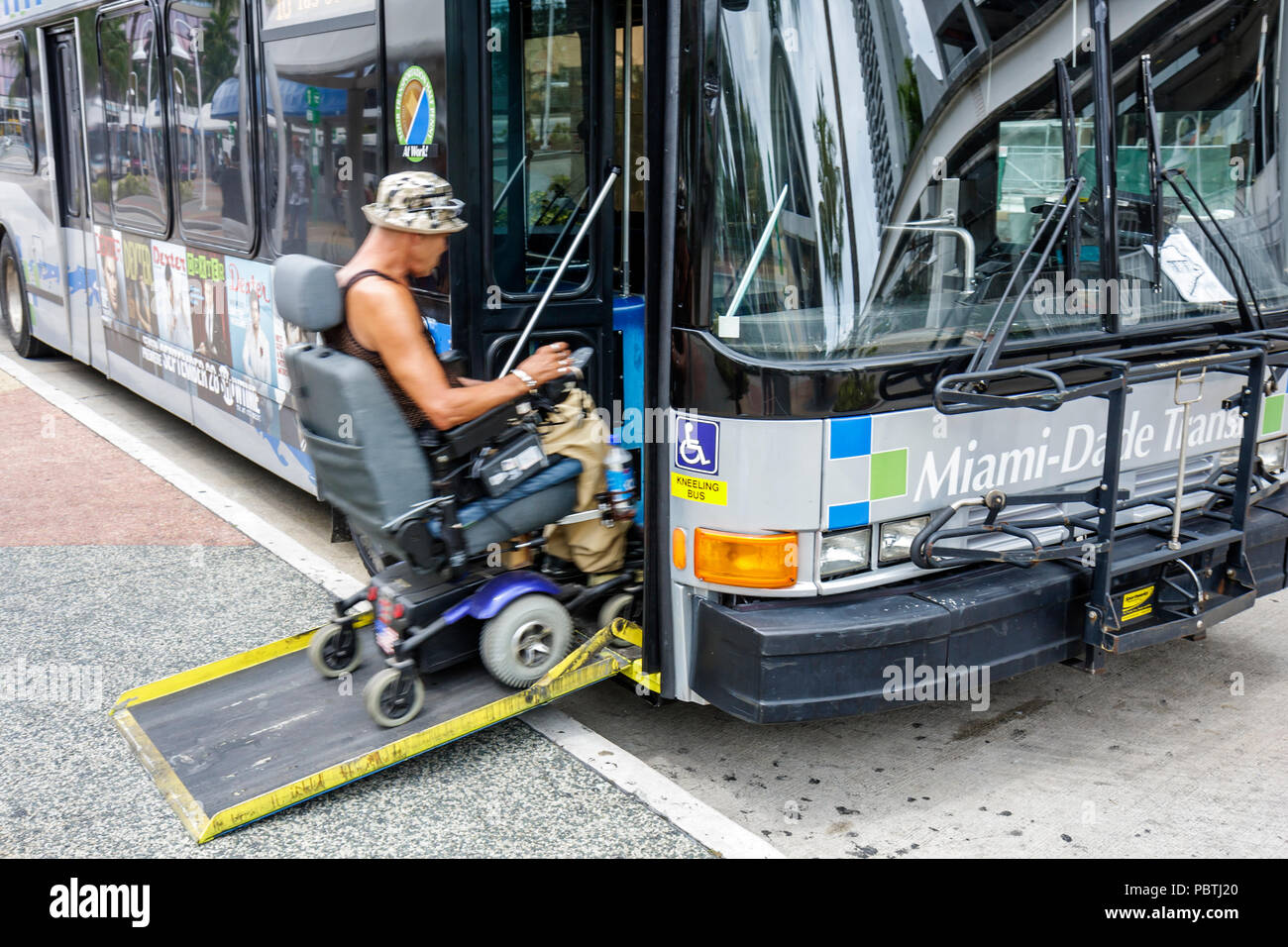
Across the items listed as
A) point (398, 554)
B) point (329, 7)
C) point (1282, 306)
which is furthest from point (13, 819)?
point (1282, 306)

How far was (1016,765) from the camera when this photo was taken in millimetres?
4039

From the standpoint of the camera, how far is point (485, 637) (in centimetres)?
393

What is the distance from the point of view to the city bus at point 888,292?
3.44 m

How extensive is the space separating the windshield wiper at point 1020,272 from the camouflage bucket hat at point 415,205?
1.67 metres

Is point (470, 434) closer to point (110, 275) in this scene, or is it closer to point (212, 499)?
point (212, 499)

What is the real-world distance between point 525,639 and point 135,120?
211 inches

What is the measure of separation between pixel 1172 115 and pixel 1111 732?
214cm

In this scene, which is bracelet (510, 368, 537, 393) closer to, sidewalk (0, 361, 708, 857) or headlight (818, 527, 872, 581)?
headlight (818, 527, 872, 581)

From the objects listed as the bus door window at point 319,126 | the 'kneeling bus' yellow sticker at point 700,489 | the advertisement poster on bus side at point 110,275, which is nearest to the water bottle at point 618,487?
the 'kneeling bus' yellow sticker at point 700,489

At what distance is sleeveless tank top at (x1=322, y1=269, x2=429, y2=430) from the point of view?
3.75m

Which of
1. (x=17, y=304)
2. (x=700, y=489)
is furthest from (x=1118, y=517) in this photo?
(x=17, y=304)

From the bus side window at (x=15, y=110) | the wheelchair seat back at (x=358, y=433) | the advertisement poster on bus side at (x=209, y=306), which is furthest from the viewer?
the bus side window at (x=15, y=110)

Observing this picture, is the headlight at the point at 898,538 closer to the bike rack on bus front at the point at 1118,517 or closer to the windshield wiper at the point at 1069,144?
the bike rack on bus front at the point at 1118,517

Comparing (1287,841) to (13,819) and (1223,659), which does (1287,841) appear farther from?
(13,819)
